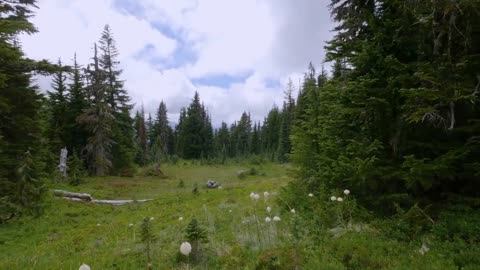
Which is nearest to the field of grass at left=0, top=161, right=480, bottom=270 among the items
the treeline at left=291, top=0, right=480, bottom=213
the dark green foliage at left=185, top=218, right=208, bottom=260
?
the dark green foliage at left=185, top=218, right=208, bottom=260

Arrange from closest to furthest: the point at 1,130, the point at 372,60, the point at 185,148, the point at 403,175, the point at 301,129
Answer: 1. the point at 403,175
2. the point at 372,60
3. the point at 301,129
4. the point at 1,130
5. the point at 185,148

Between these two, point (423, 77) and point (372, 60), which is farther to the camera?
point (372, 60)

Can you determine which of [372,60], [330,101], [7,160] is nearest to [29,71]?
[7,160]

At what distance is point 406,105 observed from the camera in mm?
5738

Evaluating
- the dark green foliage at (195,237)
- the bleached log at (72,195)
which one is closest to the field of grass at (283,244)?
the dark green foliage at (195,237)

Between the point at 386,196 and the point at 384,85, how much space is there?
7.91 ft

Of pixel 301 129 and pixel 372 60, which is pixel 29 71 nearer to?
pixel 301 129

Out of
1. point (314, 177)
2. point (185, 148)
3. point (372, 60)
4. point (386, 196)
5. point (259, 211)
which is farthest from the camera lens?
point (185, 148)

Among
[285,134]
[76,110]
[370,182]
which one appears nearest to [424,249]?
[370,182]

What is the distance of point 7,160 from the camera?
12.9 meters

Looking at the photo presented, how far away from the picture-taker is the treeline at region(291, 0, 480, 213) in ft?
18.1

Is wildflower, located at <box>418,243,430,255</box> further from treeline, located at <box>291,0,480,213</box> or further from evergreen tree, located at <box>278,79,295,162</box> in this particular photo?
evergreen tree, located at <box>278,79,295,162</box>

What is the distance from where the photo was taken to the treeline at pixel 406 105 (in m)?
5.51

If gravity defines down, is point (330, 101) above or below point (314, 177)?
above
